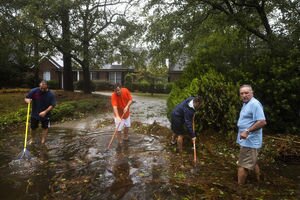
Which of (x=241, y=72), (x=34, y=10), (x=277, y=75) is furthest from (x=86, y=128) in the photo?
(x=34, y=10)

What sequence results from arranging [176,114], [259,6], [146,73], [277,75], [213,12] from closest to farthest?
[176,114]
[277,75]
[259,6]
[213,12]
[146,73]

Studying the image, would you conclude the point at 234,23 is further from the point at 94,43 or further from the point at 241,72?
the point at 94,43

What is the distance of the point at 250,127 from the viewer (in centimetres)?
527

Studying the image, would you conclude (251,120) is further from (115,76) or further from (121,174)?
(115,76)

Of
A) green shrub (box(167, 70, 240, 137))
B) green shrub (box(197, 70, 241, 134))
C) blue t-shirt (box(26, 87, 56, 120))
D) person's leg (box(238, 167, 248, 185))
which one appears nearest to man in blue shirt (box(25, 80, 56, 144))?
Result: blue t-shirt (box(26, 87, 56, 120))

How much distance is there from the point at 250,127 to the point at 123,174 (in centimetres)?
282

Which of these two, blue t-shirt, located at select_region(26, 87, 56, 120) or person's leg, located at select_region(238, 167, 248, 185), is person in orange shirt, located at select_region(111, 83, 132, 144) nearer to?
blue t-shirt, located at select_region(26, 87, 56, 120)

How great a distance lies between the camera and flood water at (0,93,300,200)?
5.61 meters

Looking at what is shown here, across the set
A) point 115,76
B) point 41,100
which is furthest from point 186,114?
point 115,76

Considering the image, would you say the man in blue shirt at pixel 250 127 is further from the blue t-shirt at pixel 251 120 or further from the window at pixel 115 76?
the window at pixel 115 76

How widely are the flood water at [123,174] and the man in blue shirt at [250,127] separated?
2.08ft

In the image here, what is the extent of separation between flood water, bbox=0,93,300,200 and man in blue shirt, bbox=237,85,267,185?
0.63 m

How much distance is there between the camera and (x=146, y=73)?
1394 inches

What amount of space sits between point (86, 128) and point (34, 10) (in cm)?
889
